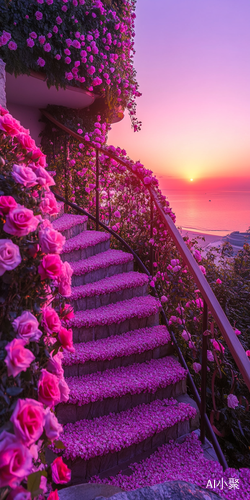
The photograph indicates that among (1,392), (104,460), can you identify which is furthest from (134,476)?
(1,392)

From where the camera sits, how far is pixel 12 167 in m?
1.09

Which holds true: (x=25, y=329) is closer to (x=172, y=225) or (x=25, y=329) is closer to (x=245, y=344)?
(x=172, y=225)

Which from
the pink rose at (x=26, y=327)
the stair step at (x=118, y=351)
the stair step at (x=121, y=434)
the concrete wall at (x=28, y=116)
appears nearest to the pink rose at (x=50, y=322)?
the pink rose at (x=26, y=327)

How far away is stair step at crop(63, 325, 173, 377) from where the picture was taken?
213 centimetres

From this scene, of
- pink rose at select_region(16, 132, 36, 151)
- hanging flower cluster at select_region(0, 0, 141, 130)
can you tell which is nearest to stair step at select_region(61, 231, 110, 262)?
pink rose at select_region(16, 132, 36, 151)

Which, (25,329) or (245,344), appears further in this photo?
(245,344)

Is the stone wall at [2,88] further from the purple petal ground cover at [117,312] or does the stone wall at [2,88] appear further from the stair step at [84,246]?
the purple petal ground cover at [117,312]

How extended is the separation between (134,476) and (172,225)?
176 centimetres

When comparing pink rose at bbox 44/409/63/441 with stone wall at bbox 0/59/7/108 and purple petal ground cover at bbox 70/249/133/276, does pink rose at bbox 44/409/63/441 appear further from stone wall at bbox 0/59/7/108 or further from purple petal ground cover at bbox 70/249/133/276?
stone wall at bbox 0/59/7/108

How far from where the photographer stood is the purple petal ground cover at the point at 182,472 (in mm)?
1571

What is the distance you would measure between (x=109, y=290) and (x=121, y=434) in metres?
1.18

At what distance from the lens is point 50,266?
37.3 inches

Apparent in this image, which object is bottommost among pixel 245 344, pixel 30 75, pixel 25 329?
pixel 245 344

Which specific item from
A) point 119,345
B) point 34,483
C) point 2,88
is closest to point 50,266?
point 34,483
